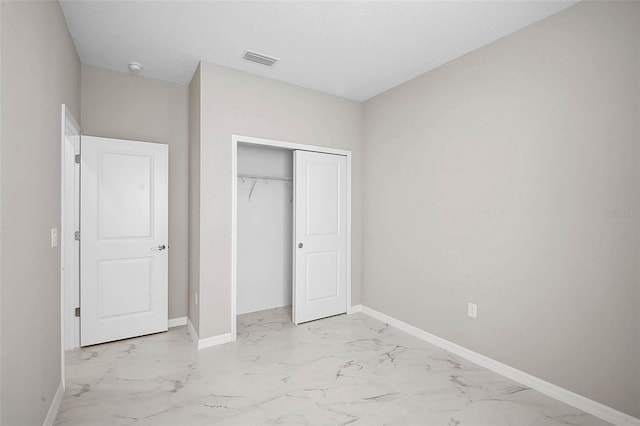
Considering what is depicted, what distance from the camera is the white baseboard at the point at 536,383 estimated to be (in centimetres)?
200

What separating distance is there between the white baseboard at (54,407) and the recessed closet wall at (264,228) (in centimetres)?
197

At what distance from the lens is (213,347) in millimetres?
3061

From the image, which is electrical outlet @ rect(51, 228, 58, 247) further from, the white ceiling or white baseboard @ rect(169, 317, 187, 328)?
white baseboard @ rect(169, 317, 187, 328)

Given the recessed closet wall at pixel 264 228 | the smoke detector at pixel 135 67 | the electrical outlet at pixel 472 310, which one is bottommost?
the electrical outlet at pixel 472 310

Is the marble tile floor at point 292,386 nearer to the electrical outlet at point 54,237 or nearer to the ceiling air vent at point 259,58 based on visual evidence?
the electrical outlet at point 54,237

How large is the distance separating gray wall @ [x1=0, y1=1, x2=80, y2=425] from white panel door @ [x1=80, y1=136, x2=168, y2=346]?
36.9 inches

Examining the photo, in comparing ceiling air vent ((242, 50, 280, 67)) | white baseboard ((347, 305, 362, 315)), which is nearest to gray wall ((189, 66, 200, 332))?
ceiling air vent ((242, 50, 280, 67))

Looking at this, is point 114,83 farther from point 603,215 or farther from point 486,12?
point 603,215

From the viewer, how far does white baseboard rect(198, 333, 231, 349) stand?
304 cm

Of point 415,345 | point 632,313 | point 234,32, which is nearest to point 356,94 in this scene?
point 234,32

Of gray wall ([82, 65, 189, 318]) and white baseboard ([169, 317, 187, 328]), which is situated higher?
gray wall ([82, 65, 189, 318])

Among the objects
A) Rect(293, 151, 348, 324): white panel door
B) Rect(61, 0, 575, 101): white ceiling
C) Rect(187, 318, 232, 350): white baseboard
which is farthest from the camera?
Rect(293, 151, 348, 324): white panel door

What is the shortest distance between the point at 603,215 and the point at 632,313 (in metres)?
0.61

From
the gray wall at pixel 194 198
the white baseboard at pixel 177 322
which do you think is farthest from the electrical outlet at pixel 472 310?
the white baseboard at pixel 177 322
